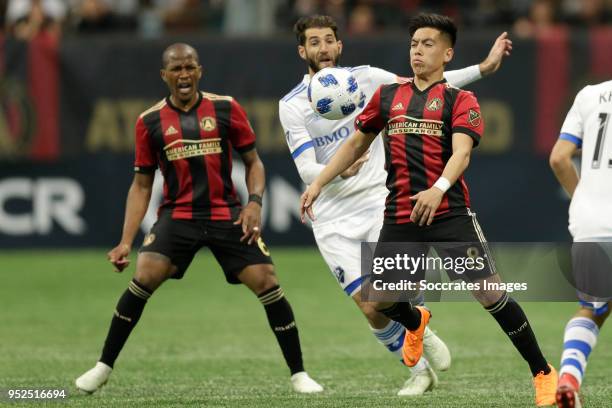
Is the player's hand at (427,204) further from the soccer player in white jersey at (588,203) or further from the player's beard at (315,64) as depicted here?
the player's beard at (315,64)

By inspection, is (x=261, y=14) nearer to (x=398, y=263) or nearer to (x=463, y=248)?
(x=398, y=263)

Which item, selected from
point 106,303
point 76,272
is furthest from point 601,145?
point 76,272

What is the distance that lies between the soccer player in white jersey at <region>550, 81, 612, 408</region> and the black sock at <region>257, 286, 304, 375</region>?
6.84 ft

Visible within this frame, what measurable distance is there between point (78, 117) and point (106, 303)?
369cm

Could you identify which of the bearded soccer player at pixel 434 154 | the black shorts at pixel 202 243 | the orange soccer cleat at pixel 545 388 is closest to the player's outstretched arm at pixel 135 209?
the black shorts at pixel 202 243

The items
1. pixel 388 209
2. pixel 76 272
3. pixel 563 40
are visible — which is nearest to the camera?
pixel 388 209

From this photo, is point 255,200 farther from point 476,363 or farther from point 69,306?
point 69,306

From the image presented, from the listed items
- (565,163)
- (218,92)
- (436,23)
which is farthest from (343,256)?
(218,92)

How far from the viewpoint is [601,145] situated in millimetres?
6500

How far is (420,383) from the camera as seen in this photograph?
26.0ft

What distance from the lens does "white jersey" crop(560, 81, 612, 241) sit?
642 cm

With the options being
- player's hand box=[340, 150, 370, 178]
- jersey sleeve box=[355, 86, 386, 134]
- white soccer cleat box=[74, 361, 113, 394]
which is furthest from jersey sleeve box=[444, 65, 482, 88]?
white soccer cleat box=[74, 361, 113, 394]

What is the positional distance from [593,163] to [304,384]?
241cm

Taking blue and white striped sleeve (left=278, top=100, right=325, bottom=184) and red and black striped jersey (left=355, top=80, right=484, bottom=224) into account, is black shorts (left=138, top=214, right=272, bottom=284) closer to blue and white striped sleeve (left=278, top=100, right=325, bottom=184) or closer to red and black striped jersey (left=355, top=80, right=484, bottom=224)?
blue and white striped sleeve (left=278, top=100, right=325, bottom=184)
